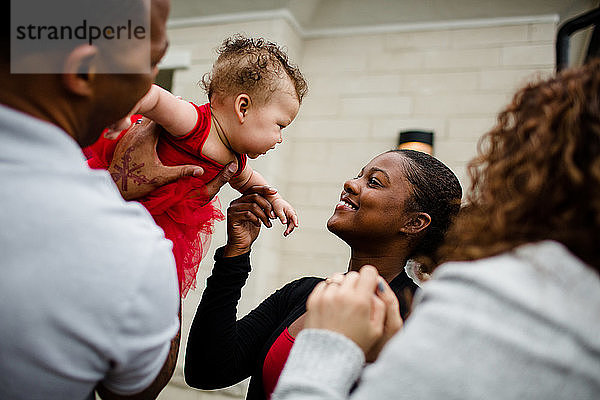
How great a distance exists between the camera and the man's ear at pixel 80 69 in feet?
2.12

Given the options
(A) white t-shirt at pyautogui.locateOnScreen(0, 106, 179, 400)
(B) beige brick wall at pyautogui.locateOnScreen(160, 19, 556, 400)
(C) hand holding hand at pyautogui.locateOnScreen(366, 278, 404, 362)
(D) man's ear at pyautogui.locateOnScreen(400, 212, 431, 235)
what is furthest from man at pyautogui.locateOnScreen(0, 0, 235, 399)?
(B) beige brick wall at pyautogui.locateOnScreen(160, 19, 556, 400)

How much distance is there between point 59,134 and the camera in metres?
0.63

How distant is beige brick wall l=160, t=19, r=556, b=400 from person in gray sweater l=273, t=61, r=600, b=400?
2.76 m

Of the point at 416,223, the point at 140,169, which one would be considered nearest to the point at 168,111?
the point at 140,169

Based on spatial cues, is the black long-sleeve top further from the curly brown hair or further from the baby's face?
the curly brown hair

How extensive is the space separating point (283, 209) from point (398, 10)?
2648 millimetres

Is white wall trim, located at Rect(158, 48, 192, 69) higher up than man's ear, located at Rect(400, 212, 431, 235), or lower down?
higher up

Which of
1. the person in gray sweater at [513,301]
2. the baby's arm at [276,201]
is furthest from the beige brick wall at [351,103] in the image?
the person in gray sweater at [513,301]

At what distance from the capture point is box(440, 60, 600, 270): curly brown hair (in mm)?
624

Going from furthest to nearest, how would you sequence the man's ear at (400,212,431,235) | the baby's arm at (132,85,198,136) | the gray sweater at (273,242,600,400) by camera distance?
the man's ear at (400,212,431,235), the baby's arm at (132,85,198,136), the gray sweater at (273,242,600,400)

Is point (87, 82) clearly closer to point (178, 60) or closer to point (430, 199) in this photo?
point (430, 199)

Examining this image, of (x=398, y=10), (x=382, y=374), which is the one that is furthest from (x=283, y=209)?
(x=398, y=10)

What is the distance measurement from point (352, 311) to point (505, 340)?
23 centimetres

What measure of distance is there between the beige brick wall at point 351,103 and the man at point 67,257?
2.80m
